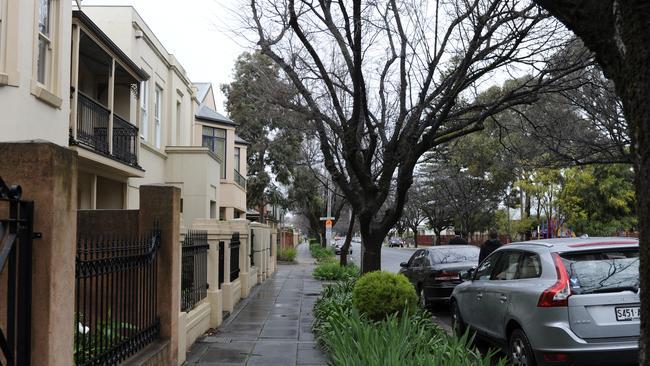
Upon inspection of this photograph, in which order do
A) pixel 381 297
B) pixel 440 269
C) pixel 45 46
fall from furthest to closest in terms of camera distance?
pixel 440 269
pixel 45 46
pixel 381 297

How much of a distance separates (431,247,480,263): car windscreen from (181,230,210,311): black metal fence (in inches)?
207

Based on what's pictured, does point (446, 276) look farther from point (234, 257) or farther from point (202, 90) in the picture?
point (202, 90)

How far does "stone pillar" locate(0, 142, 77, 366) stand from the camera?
3.74m

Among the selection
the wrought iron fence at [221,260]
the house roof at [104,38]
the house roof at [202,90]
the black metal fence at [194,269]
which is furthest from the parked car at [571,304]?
the house roof at [202,90]

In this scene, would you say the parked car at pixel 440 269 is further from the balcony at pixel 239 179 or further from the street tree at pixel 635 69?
the balcony at pixel 239 179

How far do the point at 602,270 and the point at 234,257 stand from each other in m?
8.81

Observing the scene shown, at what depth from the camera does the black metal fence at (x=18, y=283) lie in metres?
3.46

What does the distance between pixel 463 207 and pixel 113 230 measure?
119 ft

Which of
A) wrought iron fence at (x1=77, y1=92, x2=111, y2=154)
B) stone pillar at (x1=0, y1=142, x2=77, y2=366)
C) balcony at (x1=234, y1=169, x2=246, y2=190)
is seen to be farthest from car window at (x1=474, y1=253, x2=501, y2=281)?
balcony at (x1=234, y1=169, x2=246, y2=190)

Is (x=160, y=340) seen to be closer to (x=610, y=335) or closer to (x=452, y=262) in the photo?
(x=610, y=335)

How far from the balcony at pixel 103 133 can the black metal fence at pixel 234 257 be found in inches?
128

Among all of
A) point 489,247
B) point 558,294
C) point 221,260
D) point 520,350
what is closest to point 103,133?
point 221,260

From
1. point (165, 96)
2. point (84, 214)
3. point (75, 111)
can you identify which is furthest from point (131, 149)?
point (84, 214)

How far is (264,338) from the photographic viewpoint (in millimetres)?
9109
